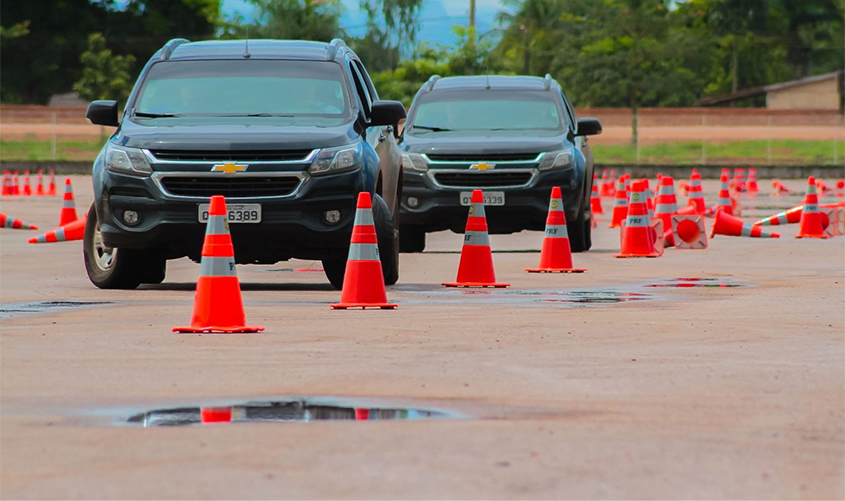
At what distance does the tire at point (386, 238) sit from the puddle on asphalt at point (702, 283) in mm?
1938

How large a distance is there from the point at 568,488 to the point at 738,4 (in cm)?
10353

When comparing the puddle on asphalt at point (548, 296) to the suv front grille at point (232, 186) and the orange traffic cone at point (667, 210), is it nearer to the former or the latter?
the suv front grille at point (232, 186)

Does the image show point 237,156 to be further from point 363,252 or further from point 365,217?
point 363,252

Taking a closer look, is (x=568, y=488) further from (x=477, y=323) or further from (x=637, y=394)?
(x=477, y=323)

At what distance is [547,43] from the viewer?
9831cm

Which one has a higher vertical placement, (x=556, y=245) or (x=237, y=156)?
(x=237, y=156)

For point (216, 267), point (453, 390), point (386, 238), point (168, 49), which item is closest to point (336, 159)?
point (386, 238)

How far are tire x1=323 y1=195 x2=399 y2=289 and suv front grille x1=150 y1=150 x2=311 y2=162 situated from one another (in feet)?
2.40

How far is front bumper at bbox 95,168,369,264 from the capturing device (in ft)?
39.0

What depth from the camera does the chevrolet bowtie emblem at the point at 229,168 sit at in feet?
39.2

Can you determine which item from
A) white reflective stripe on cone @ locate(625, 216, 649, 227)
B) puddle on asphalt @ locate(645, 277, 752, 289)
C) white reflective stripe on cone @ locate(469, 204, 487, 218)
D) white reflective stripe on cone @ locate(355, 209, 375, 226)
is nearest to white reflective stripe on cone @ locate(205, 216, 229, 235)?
white reflective stripe on cone @ locate(355, 209, 375, 226)

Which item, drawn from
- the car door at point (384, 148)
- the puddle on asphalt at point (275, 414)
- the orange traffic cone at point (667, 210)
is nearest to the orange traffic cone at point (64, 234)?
the car door at point (384, 148)

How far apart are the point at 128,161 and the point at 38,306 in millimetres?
1494

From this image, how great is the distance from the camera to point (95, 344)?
8.80 meters
